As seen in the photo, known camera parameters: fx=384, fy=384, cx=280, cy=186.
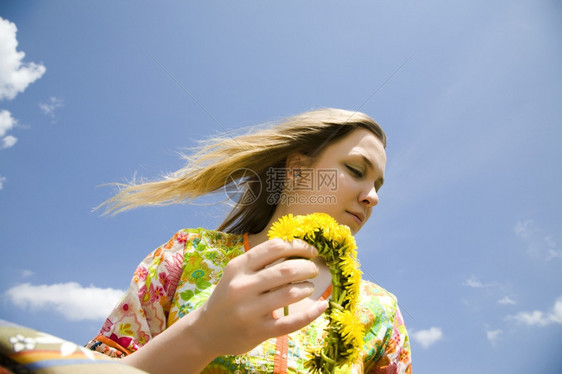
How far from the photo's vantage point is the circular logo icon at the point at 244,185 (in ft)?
10.4

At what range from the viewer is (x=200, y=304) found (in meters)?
2.10

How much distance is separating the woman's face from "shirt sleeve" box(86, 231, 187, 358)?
0.89 m

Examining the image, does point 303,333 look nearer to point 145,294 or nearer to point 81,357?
point 145,294

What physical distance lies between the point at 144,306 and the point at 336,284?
1.22 meters

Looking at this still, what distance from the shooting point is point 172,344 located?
1329 millimetres

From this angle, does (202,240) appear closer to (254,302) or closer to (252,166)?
(252,166)

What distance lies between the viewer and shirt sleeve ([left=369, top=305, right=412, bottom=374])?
7.79 feet

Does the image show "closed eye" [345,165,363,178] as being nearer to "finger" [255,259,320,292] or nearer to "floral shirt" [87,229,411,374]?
"floral shirt" [87,229,411,374]

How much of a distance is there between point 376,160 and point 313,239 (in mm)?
1422

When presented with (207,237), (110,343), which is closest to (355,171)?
(207,237)

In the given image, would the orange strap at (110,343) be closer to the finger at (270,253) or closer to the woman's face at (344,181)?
the finger at (270,253)

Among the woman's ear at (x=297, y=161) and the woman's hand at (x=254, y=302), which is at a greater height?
the woman's ear at (x=297, y=161)

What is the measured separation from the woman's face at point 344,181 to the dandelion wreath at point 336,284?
3.13 feet

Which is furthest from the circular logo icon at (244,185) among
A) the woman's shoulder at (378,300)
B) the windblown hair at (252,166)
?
the woman's shoulder at (378,300)
